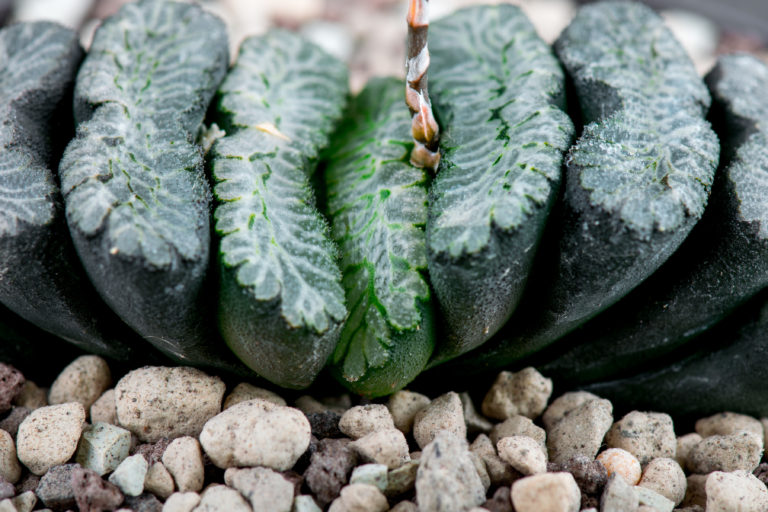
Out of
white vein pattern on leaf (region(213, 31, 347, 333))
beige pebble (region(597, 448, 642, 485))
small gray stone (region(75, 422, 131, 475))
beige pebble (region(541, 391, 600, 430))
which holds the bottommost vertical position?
beige pebble (region(541, 391, 600, 430))

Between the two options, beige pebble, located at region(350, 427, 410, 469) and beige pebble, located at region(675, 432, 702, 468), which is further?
beige pebble, located at region(675, 432, 702, 468)

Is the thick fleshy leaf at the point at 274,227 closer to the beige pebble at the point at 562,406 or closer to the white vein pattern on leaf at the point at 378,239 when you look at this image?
the white vein pattern on leaf at the point at 378,239

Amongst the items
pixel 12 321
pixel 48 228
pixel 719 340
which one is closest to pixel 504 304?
pixel 719 340

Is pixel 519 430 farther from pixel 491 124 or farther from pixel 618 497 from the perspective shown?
pixel 491 124

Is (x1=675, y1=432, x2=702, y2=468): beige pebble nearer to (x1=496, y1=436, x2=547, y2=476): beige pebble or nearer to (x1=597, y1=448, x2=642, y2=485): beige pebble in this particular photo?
(x1=597, y1=448, x2=642, y2=485): beige pebble

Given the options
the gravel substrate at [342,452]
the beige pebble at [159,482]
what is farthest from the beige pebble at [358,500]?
the beige pebble at [159,482]

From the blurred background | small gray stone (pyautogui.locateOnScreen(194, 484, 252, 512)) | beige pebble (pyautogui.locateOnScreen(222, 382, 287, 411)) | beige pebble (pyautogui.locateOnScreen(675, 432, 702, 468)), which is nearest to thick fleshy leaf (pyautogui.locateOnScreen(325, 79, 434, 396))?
beige pebble (pyautogui.locateOnScreen(222, 382, 287, 411))

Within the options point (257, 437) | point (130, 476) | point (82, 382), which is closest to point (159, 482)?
point (130, 476)
